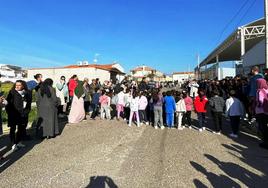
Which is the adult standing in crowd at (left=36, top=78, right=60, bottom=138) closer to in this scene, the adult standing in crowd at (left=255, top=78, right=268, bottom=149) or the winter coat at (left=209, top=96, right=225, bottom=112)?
the winter coat at (left=209, top=96, right=225, bottom=112)

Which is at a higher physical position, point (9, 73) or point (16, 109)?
point (9, 73)

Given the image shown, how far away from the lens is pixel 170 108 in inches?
495

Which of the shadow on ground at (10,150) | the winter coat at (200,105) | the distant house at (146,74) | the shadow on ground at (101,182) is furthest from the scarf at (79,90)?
the distant house at (146,74)

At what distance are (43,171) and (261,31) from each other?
27.3 metres

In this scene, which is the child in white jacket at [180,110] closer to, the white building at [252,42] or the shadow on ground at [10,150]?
the shadow on ground at [10,150]

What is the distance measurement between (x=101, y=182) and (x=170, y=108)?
7027mm

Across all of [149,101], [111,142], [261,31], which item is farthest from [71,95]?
[261,31]

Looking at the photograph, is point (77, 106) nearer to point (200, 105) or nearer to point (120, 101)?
point (120, 101)

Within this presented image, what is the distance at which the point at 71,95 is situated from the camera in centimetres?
1572

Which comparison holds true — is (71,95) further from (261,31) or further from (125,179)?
(261,31)

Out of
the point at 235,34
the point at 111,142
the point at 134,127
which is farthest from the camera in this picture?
the point at 235,34

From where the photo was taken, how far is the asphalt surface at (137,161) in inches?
235

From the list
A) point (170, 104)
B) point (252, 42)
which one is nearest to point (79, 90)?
point (170, 104)

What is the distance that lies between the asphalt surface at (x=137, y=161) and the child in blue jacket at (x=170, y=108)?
1563 millimetres
